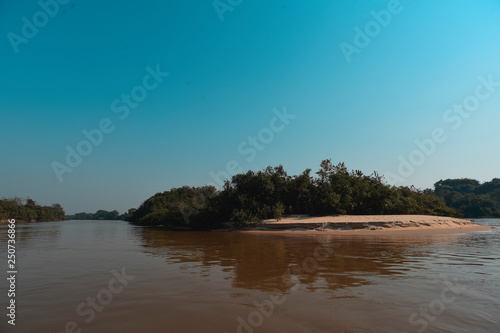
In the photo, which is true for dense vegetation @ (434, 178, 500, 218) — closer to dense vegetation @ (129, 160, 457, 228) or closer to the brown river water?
dense vegetation @ (129, 160, 457, 228)

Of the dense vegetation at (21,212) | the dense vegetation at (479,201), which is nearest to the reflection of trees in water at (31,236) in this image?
the dense vegetation at (21,212)

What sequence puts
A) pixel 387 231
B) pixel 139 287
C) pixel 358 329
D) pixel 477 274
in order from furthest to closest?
pixel 387 231
pixel 477 274
pixel 139 287
pixel 358 329

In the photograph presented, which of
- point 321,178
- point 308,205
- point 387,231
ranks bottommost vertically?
point 387,231

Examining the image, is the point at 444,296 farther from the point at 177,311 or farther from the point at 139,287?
the point at 139,287

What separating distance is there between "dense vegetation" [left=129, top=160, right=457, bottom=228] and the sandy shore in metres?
2.41

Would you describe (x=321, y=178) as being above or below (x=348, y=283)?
above

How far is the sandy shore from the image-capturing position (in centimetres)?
2369

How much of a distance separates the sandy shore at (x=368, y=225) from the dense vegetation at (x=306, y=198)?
2.41 m

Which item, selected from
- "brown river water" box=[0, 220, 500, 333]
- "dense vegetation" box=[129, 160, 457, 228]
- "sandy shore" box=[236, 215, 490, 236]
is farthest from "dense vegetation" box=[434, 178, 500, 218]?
"brown river water" box=[0, 220, 500, 333]

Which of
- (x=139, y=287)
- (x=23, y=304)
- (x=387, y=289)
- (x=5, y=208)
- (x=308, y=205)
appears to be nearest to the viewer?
(x=23, y=304)

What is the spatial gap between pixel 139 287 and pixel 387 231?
73.5 ft

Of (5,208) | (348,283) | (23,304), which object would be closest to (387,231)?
(348,283)

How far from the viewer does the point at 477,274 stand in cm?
727

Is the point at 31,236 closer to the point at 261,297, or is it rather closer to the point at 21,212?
the point at 261,297
